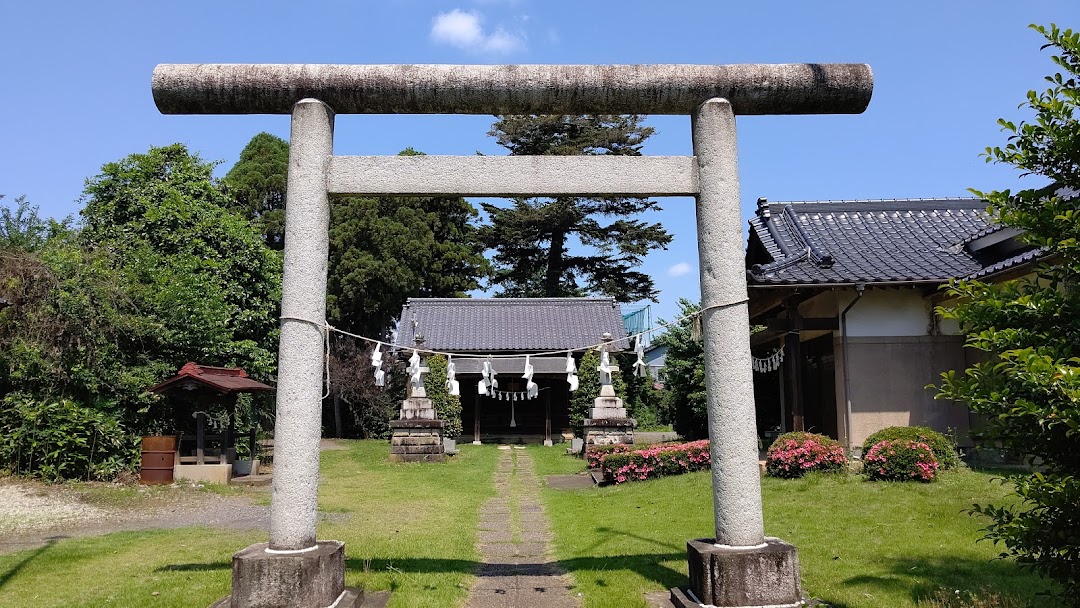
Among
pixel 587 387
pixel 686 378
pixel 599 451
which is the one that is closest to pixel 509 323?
pixel 587 387

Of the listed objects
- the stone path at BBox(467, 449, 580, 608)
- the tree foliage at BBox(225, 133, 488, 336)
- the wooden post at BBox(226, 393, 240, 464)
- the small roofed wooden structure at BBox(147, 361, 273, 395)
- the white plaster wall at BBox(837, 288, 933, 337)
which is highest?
the tree foliage at BBox(225, 133, 488, 336)

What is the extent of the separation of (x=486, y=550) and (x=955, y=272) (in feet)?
32.3

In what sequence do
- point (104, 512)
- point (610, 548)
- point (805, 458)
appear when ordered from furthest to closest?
1. point (805, 458)
2. point (104, 512)
3. point (610, 548)

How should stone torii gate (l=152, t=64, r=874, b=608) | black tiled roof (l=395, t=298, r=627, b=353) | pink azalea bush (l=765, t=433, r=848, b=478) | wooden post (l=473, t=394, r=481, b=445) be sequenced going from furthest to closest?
1. black tiled roof (l=395, t=298, r=627, b=353)
2. wooden post (l=473, t=394, r=481, b=445)
3. pink azalea bush (l=765, t=433, r=848, b=478)
4. stone torii gate (l=152, t=64, r=874, b=608)

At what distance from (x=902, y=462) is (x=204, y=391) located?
1209 centimetres

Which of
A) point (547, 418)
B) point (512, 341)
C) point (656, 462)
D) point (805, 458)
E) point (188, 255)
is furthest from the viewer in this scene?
point (512, 341)

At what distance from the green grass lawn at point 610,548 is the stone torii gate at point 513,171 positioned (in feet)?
3.21

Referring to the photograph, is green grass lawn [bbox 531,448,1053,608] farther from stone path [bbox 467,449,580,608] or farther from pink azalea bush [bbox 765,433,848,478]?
pink azalea bush [bbox 765,433,848,478]

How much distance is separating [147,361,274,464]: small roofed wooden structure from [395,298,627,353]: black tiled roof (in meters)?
12.0

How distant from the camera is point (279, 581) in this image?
15.5 feet

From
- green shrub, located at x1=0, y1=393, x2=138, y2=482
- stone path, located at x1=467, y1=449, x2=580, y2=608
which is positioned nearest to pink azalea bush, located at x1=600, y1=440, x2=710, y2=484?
stone path, located at x1=467, y1=449, x2=580, y2=608

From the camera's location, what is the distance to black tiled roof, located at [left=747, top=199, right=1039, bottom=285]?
496 inches

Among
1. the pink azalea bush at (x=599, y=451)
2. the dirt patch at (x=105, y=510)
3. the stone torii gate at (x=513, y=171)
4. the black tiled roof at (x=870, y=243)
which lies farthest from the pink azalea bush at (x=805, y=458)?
the dirt patch at (x=105, y=510)

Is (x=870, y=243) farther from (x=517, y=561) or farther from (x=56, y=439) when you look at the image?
(x=56, y=439)
